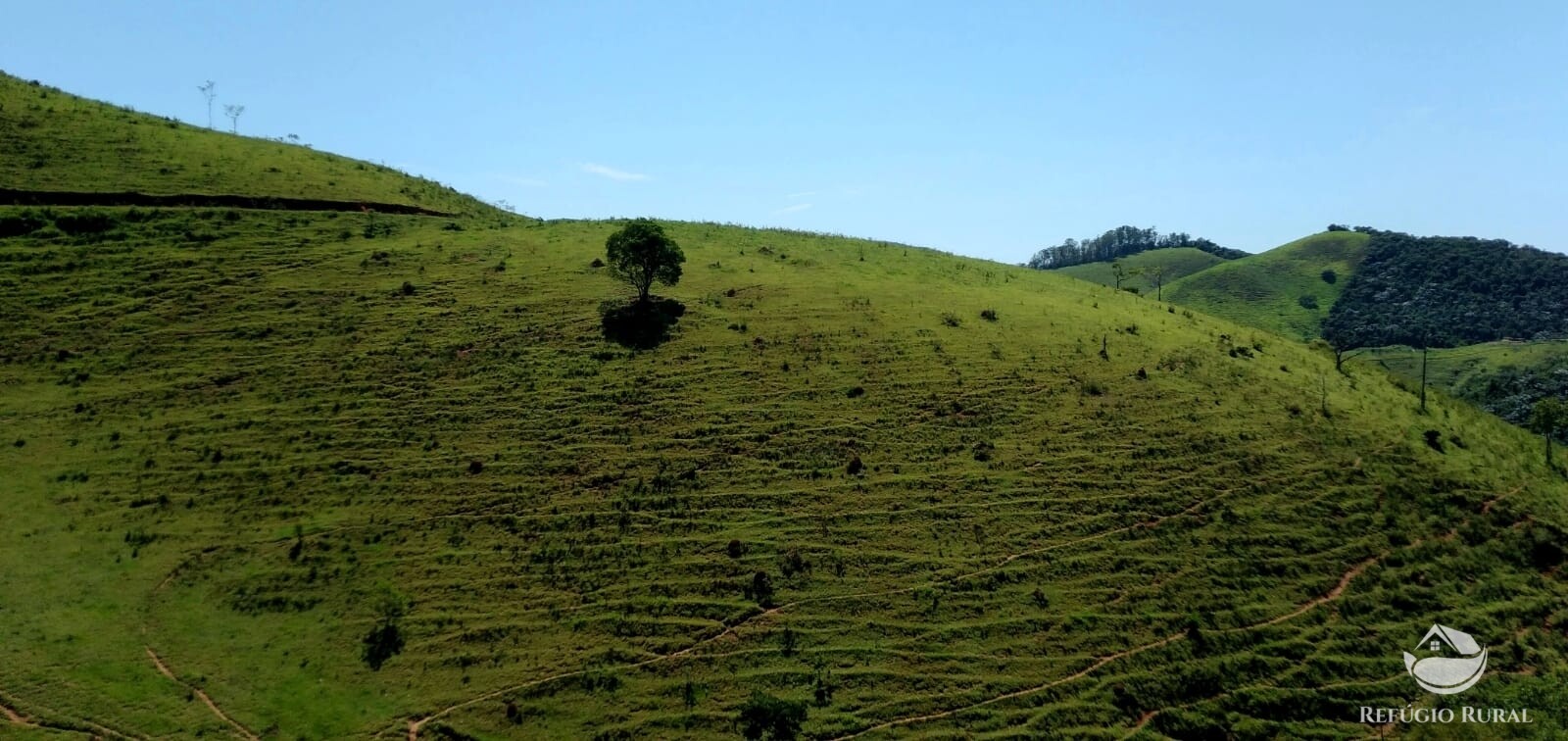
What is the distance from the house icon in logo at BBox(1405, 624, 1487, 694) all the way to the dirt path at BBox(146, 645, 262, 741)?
43.9 meters

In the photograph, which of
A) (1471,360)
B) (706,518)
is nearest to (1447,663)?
(706,518)

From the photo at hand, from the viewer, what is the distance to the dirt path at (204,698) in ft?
94.0

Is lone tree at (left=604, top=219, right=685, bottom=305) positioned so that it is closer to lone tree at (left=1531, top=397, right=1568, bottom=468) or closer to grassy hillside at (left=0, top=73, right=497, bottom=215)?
grassy hillside at (left=0, top=73, right=497, bottom=215)

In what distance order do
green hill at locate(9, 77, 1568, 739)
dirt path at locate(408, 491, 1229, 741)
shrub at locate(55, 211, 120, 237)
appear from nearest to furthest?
dirt path at locate(408, 491, 1229, 741), green hill at locate(9, 77, 1568, 739), shrub at locate(55, 211, 120, 237)

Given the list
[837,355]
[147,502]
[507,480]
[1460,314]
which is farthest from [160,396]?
[1460,314]

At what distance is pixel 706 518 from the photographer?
124 ft

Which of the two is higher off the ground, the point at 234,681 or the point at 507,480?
the point at 507,480

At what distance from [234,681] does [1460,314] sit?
676 ft

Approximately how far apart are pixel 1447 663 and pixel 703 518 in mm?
31518

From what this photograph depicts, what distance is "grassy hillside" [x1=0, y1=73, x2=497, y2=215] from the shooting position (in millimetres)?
62500

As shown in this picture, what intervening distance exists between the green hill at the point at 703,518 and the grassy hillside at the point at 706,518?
175 millimetres

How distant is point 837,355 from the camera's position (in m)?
49.4

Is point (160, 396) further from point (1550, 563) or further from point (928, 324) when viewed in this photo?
point (1550, 563)

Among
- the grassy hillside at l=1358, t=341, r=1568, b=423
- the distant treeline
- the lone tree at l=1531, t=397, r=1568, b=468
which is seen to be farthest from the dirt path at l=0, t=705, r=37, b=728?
the distant treeline
